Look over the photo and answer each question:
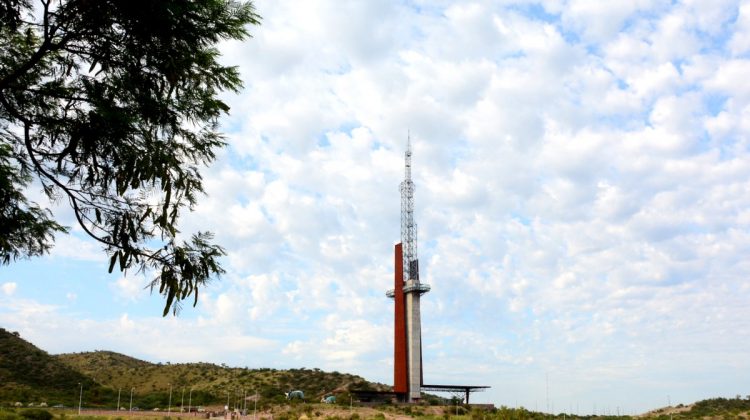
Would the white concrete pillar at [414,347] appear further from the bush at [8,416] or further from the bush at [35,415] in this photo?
the bush at [8,416]

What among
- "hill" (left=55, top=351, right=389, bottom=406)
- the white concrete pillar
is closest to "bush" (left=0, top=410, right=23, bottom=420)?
the white concrete pillar

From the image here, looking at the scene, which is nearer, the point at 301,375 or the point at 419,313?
the point at 419,313

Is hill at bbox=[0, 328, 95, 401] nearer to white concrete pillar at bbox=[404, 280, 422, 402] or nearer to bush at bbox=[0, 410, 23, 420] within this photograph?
bush at bbox=[0, 410, 23, 420]

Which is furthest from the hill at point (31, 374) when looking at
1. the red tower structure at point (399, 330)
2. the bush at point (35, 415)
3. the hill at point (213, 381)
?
the red tower structure at point (399, 330)

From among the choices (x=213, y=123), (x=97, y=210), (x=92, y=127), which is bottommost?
(x=97, y=210)

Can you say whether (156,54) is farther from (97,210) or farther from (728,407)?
(728,407)

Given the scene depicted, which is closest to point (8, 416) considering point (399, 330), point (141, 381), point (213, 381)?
point (399, 330)

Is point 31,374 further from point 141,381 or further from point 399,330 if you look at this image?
point 399,330

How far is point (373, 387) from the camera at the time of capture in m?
100

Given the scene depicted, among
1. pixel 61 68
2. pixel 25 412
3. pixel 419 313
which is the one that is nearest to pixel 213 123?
pixel 61 68

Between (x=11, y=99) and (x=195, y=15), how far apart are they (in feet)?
14.7

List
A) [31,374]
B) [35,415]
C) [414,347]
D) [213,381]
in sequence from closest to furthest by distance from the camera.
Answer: [35,415], [414,347], [31,374], [213,381]

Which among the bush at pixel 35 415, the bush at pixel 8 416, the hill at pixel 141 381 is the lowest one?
the bush at pixel 35 415

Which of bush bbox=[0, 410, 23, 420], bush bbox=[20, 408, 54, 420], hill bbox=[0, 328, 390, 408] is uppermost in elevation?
hill bbox=[0, 328, 390, 408]
